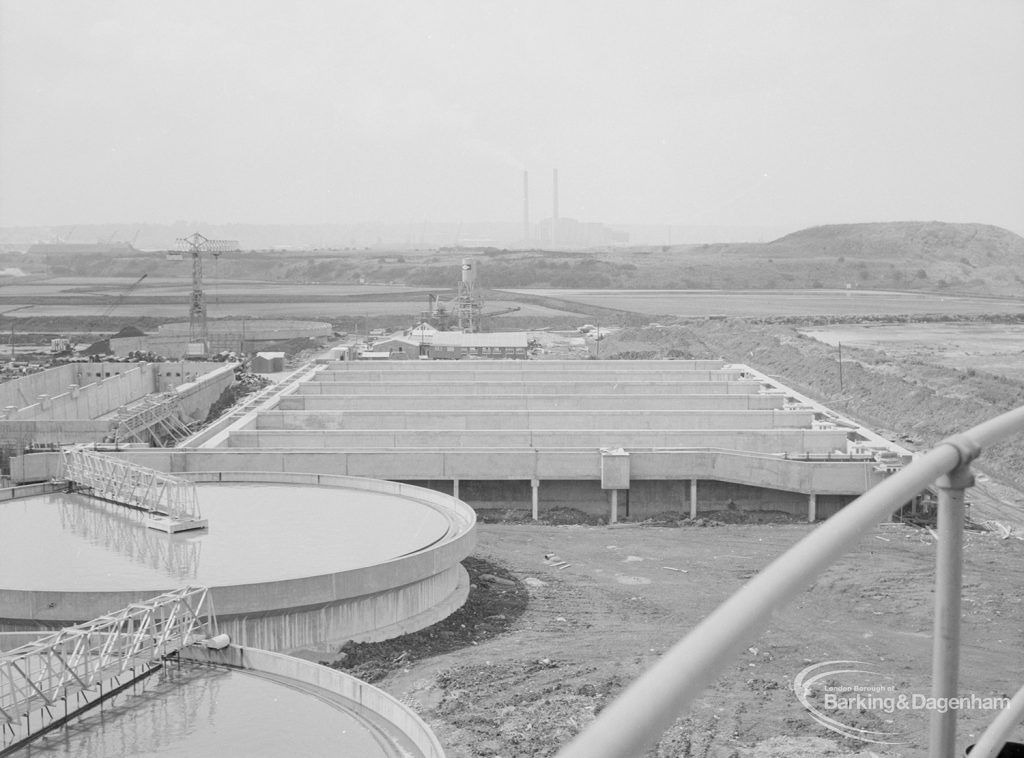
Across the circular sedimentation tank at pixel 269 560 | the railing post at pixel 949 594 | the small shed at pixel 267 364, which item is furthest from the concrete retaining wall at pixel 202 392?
the railing post at pixel 949 594

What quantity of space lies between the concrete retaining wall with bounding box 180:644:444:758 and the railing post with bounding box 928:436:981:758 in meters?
7.68

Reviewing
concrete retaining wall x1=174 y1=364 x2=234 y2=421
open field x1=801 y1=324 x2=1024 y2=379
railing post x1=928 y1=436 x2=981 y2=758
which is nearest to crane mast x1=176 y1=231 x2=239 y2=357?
concrete retaining wall x1=174 y1=364 x2=234 y2=421

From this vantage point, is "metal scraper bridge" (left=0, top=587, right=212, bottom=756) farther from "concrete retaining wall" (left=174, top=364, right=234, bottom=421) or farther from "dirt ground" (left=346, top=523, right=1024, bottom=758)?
"concrete retaining wall" (left=174, top=364, right=234, bottom=421)

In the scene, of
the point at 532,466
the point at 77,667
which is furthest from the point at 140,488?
the point at 77,667

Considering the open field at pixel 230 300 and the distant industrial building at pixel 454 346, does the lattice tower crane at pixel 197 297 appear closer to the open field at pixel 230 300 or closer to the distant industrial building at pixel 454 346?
the distant industrial building at pixel 454 346

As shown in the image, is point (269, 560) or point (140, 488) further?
point (140, 488)

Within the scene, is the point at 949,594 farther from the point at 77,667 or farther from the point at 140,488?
the point at 140,488

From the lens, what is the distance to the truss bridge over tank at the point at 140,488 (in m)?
18.7

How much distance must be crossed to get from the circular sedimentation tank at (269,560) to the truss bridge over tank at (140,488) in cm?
23

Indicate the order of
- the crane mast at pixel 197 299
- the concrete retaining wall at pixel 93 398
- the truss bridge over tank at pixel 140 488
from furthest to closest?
the crane mast at pixel 197 299 < the concrete retaining wall at pixel 93 398 < the truss bridge over tank at pixel 140 488

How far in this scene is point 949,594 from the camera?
5.65 feet

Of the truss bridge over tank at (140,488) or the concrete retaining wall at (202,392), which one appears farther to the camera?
the concrete retaining wall at (202,392)

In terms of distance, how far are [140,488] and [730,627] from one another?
66.3 ft

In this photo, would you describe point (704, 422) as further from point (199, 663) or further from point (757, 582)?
point (757, 582)
